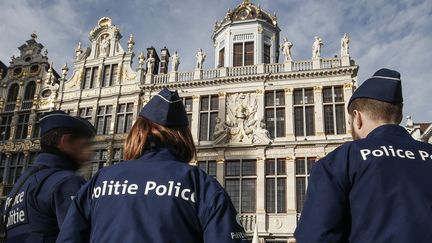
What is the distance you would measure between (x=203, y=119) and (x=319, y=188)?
18923mm

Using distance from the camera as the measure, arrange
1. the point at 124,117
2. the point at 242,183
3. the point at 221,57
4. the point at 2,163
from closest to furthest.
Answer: the point at 242,183 < the point at 124,117 < the point at 221,57 < the point at 2,163

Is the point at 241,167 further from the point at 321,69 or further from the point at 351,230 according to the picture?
the point at 351,230

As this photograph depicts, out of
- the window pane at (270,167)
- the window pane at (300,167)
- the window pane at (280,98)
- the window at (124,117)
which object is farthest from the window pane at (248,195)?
the window at (124,117)

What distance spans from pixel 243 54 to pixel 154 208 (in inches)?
814

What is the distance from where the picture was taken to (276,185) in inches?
745

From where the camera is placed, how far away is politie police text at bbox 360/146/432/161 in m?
2.44

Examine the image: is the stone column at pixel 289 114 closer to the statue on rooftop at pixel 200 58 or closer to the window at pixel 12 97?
the statue on rooftop at pixel 200 58

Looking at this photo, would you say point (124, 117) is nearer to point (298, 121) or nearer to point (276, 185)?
point (276, 185)

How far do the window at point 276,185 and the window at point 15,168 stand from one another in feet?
46.1

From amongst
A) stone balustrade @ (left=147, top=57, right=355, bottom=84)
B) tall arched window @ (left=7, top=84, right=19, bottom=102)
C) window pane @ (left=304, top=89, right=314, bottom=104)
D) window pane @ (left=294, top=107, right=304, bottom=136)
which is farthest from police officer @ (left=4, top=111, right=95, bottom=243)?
tall arched window @ (left=7, top=84, right=19, bottom=102)

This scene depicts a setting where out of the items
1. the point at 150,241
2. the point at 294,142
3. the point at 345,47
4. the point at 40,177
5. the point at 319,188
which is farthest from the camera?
the point at 345,47

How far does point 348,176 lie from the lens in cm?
243

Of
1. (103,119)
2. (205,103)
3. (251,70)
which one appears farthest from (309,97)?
(103,119)

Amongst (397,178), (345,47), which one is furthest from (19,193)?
(345,47)
